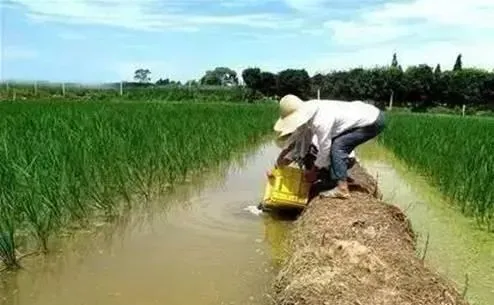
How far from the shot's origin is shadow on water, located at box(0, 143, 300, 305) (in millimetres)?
3043

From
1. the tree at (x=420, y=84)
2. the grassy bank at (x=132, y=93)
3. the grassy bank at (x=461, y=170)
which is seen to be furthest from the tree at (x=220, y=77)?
the grassy bank at (x=461, y=170)

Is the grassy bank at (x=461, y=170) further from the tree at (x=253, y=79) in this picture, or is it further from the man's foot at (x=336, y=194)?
the tree at (x=253, y=79)

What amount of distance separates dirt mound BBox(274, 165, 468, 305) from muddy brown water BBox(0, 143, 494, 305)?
0.29 m

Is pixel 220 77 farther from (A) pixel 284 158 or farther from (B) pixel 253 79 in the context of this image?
(A) pixel 284 158

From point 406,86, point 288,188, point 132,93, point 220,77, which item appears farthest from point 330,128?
point 220,77

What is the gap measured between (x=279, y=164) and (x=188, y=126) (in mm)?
4399

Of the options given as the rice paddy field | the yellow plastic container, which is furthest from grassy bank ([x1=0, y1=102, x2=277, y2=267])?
the yellow plastic container

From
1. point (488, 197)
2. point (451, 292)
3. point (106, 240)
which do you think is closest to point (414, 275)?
point (451, 292)

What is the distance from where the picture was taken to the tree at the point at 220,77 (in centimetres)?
4284

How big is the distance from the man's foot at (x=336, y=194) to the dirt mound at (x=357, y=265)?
36 cm

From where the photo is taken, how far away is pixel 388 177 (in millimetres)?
7566

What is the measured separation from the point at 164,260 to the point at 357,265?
1310 mm

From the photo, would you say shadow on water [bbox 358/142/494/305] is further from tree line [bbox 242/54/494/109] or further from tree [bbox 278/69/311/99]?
tree [bbox 278/69/311/99]

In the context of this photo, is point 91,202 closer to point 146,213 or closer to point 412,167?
point 146,213
